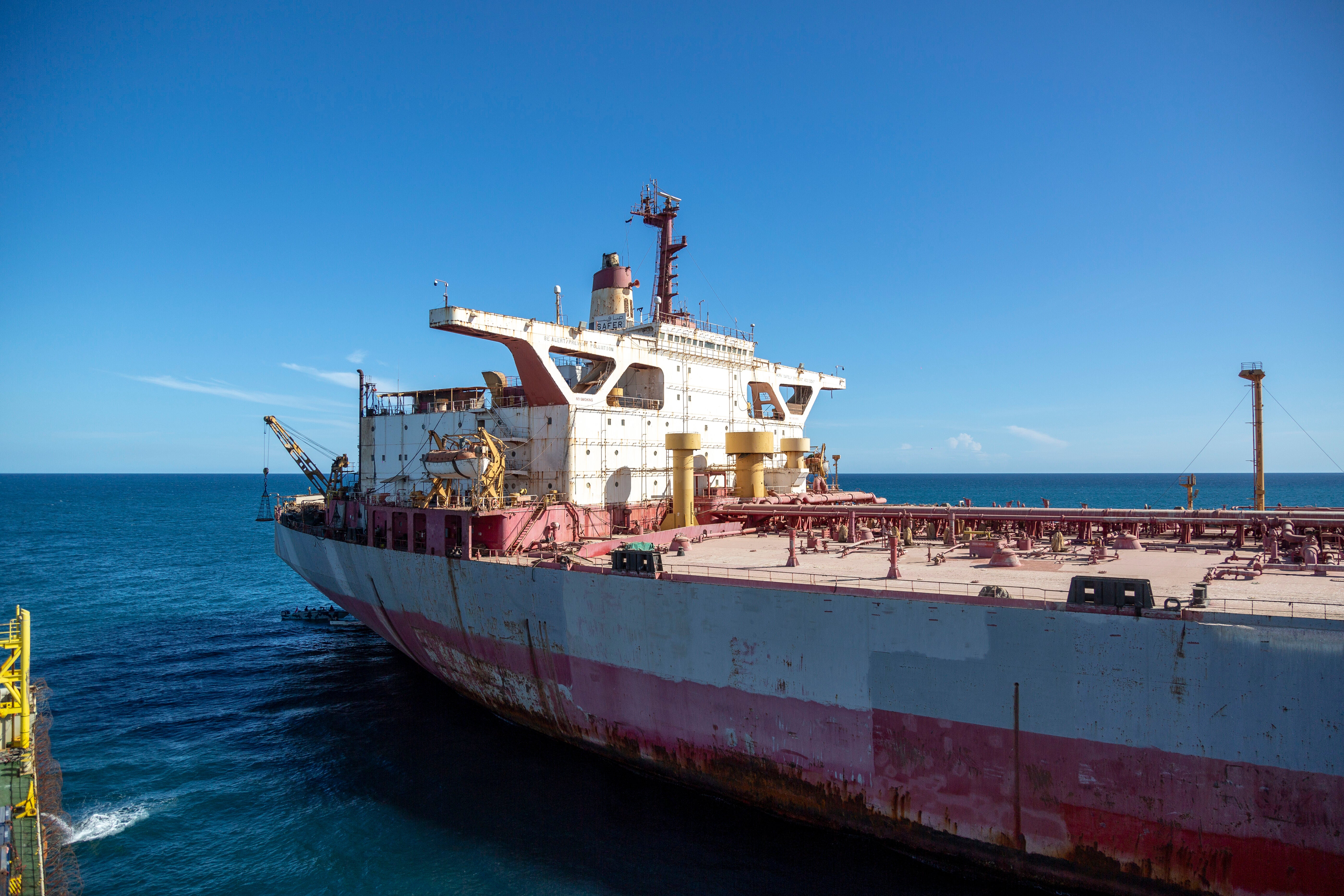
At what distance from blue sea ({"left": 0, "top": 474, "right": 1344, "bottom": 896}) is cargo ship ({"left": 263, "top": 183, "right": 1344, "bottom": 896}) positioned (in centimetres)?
109

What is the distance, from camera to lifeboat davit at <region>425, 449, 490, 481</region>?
21.8 m

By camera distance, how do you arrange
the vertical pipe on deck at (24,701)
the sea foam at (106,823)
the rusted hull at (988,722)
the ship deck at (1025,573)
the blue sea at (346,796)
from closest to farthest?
the vertical pipe on deck at (24,701) < the rusted hull at (988,722) < the ship deck at (1025,573) < the blue sea at (346,796) < the sea foam at (106,823)

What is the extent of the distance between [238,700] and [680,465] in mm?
17829

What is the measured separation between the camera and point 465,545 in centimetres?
2078

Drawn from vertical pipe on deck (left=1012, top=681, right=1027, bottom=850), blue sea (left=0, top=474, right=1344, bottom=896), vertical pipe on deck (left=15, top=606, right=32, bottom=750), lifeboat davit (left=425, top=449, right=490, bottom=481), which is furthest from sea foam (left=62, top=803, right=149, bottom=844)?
vertical pipe on deck (left=1012, top=681, right=1027, bottom=850)

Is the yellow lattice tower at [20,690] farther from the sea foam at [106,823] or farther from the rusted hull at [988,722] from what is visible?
the rusted hull at [988,722]

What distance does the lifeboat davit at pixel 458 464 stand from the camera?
21750 mm

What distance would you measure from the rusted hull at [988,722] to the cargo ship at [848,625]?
0.16 feet

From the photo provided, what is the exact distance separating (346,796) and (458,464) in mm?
10072

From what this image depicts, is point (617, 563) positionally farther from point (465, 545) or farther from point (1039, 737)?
point (1039, 737)

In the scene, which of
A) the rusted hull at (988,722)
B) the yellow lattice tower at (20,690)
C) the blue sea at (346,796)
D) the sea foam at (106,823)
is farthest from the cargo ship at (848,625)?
the yellow lattice tower at (20,690)

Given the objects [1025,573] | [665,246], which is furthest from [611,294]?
[1025,573]

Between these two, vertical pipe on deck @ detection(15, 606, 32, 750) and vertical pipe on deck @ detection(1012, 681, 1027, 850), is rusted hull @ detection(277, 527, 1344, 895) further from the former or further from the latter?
vertical pipe on deck @ detection(15, 606, 32, 750)

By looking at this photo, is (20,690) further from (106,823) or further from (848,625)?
(848,625)
